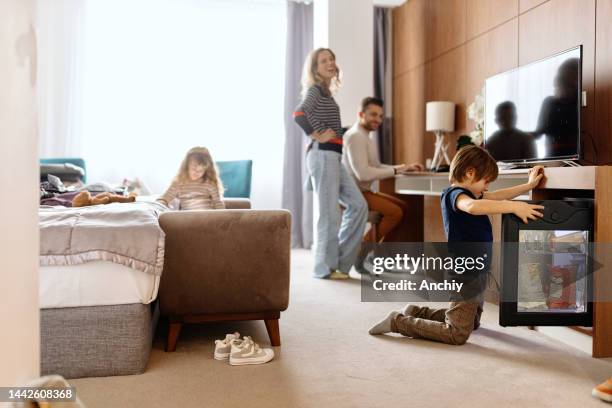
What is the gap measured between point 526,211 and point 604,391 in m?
0.67

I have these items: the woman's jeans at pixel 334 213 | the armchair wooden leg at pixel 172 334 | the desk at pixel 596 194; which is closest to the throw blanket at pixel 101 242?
the armchair wooden leg at pixel 172 334

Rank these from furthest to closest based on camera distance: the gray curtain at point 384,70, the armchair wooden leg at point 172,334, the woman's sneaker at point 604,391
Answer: the gray curtain at point 384,70 → the armchair wooden leg at point 172,334 → the woman's sneaker at point 604,391

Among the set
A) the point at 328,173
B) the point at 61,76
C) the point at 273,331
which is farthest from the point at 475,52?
the point at 61,76

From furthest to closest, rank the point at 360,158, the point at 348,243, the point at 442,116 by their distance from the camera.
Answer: the point at 442,116, the point at 360,158, the point at 348,243

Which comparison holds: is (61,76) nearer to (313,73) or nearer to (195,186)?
(313,73)

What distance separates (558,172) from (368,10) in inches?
124

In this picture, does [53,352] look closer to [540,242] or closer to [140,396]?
[140,396]

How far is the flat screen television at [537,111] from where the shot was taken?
270 centimetres

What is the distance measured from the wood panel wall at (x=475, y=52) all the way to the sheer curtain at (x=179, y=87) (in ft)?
4.15

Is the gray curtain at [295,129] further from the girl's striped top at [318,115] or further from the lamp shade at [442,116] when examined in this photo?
the girl's striped top at [318,115]

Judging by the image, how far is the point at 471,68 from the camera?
4285 millimetres

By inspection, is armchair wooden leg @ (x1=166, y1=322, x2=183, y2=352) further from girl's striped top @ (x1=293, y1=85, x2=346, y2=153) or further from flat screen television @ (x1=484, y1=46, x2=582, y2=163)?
girl's striped top @ (x1=293, y1=85, x2=346, y2=153)

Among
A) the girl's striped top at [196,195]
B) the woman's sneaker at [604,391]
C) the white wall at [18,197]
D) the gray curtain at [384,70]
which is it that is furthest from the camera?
the gray curtain at [384,70]

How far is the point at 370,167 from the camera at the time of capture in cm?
420
